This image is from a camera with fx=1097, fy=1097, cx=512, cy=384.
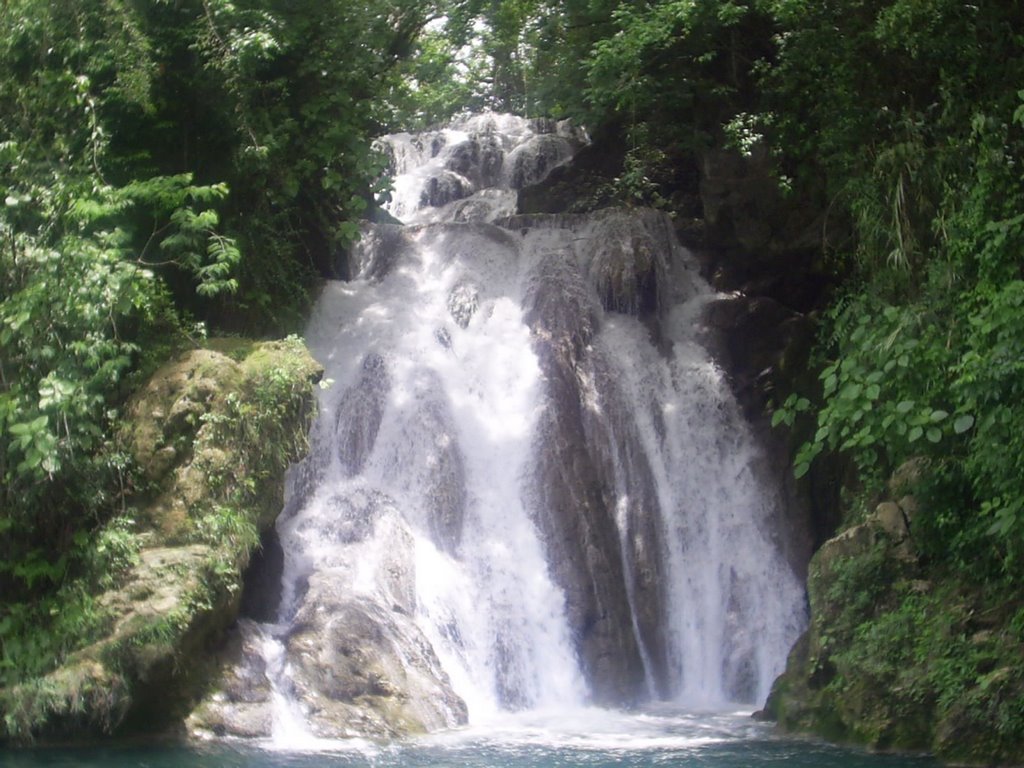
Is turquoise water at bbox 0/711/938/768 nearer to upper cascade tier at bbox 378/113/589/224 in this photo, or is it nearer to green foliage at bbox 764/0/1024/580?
green foliage at bbox 764/0/1024/580

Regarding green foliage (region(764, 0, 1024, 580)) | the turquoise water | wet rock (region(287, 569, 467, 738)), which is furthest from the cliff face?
green foliage (region(764, 0, 1024, 580))

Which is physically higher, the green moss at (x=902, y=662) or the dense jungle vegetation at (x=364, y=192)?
the dense jungle vegetation at (x=364, y=192)

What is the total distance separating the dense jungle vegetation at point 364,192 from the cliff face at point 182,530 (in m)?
0.34

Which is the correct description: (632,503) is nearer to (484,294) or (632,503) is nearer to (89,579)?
(484,294)

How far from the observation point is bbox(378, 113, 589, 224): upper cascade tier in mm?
23453

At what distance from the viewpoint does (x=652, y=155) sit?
2114cm

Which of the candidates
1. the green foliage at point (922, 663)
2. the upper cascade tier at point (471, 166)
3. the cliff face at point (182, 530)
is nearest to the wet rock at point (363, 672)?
the cliff face at point (182, 530)

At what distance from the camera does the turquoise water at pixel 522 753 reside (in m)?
10.1

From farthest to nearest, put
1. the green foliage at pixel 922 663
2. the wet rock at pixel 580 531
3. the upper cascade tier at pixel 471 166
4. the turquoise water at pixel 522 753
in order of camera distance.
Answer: the upper cascade tier at pixel 471 166 → the wet rock at pixel 580 531 → the turquoise water at pixel 522 753 → the green foliage at pixel 922 663

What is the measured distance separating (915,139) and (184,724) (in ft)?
34.2

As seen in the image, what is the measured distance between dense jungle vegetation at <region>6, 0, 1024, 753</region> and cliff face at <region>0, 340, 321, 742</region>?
1.11 feet

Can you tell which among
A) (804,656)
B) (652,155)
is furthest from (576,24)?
(804,656)

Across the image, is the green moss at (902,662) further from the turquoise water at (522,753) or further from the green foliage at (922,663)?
the turquoise water at (522,753)

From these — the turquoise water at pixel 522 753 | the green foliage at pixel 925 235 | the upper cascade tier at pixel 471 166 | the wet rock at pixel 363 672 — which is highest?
the upper cascade tier at pixel 471 166
